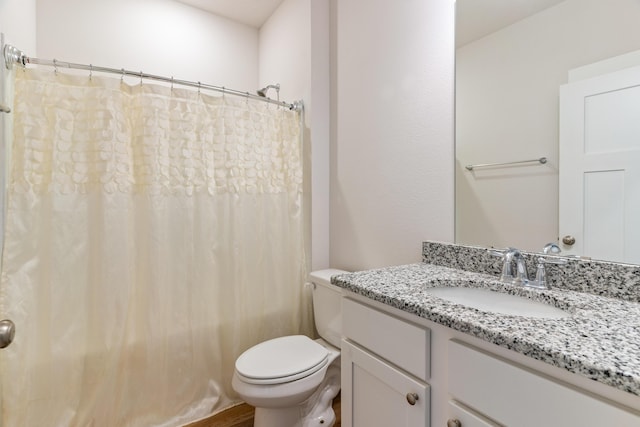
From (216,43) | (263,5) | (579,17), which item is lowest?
(579,17)

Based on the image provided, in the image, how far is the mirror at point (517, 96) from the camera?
3.17ft

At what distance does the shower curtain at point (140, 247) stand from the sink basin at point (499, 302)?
110 centimetres

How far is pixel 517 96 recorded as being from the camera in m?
1.14

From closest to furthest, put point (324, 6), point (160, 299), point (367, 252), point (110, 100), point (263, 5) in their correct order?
point (110, 100), point (160, 299), point (367, 252), point (324, 6), point (263, 5)

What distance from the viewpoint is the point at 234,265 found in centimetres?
176

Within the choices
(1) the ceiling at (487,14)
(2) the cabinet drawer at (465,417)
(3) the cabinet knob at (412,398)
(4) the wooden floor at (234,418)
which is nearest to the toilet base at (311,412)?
(4) the wooden floor at (234,418)

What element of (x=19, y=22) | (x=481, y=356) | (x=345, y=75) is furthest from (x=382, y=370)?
(x=19, y=22)

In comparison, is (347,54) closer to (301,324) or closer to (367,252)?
(367,252)

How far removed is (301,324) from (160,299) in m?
0.88

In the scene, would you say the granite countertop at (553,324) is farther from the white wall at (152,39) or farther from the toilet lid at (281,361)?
the white wall at (152,39)

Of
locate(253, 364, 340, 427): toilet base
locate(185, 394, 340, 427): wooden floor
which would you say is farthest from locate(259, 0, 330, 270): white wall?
locate(185, 394, 340, 427): wooden floor

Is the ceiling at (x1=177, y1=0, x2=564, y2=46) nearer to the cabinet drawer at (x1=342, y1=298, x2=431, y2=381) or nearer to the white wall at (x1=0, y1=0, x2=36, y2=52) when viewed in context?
the cabinet drawer at (x1=342, y1=298, x2=431, y2=381)

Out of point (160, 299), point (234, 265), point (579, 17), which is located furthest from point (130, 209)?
point (579, 17)

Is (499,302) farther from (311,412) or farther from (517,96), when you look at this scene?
(311,412)
